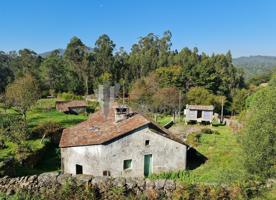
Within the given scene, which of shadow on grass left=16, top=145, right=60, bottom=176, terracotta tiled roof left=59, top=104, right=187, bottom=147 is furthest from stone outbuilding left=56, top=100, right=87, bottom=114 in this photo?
terracotta tiled roof left=59, top=104, right=187, bottom=147

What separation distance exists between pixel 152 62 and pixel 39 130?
52.7 metres

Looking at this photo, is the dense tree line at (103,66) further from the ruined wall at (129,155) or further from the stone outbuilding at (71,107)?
the ruined wall at (129,155)

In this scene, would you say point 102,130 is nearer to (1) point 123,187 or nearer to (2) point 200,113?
(1) point 123,187

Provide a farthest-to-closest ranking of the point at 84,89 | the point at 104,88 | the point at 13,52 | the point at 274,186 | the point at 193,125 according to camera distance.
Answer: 1. the point at 13,52
2. the point at 84,89
3. the point at 193,125
4. the point at 104,88
5. the point at 274,186

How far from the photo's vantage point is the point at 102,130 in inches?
776

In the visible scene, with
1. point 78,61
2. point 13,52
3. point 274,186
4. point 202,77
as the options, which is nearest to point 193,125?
point 202,77

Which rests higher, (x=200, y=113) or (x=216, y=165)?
(x=200, y=113)

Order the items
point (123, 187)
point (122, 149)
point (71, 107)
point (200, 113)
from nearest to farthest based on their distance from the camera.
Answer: point (123, 187)
point (122, 149)
point (200, 113)
point (71, 107)

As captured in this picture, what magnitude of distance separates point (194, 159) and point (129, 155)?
23.0 feet

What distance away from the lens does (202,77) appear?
60.0 m

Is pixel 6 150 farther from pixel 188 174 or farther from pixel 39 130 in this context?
pixel 188 174

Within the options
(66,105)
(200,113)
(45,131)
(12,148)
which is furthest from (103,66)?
(12,148)

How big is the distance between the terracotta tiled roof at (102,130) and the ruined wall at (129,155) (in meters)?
0.38

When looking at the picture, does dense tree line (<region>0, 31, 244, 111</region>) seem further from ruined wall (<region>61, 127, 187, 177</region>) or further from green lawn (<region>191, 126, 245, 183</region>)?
ruined wall (<region>61, 127, 187, 177</region>)
